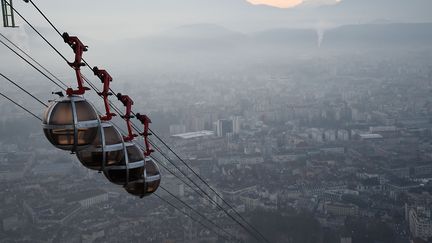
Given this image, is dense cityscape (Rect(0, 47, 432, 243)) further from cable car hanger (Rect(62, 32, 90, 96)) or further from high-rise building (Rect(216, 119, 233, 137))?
cable car hanger (Rect(62, 32, 90, 96))

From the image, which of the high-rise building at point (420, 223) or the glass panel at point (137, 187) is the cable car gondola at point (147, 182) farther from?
the high-rise building at point (420, 223)

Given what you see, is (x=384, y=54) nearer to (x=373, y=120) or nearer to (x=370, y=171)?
(x=373, y=120)

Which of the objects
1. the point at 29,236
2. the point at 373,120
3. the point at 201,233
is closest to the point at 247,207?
the point at 201,233

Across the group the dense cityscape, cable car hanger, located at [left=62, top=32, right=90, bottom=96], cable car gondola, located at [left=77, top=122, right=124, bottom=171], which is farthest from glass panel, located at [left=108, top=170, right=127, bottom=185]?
the dense cityscape

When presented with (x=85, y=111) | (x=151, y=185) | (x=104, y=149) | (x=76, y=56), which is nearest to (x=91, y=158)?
(x=104, y=149)

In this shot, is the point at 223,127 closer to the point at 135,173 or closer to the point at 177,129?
the point at 177,129
